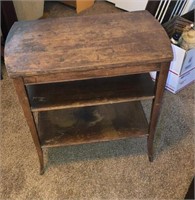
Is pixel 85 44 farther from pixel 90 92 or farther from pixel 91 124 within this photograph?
pixel 91 124

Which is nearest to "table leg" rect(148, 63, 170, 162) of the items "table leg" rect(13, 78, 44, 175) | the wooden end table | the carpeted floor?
the wooden end table

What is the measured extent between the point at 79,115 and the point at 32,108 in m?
0.33

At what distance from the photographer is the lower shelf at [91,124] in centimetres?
112

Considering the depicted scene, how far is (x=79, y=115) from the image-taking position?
1.23 m

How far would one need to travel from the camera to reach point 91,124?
1.18m

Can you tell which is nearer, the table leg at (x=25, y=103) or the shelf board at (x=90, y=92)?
the table leg at (x=25, y=103)

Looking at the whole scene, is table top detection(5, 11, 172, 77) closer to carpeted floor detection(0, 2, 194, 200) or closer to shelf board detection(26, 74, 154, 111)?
shelf board detection(26, 74, 154, 111)

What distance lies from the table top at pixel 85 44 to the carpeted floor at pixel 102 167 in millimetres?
614

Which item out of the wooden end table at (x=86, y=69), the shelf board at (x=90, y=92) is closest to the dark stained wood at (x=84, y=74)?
the wooden end table at (x=86, y=69)

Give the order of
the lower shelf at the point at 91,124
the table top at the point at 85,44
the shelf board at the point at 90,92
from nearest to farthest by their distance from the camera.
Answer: the table top at the point at 85,44 → the shelf board at the point at 90,92 → the lower shelf at the point at 91,124

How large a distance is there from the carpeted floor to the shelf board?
1.42ft

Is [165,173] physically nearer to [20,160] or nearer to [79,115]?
[79,115]

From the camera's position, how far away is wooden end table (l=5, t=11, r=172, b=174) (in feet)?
2.72

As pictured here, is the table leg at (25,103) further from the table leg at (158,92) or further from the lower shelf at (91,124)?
the table leg at (158,92)
